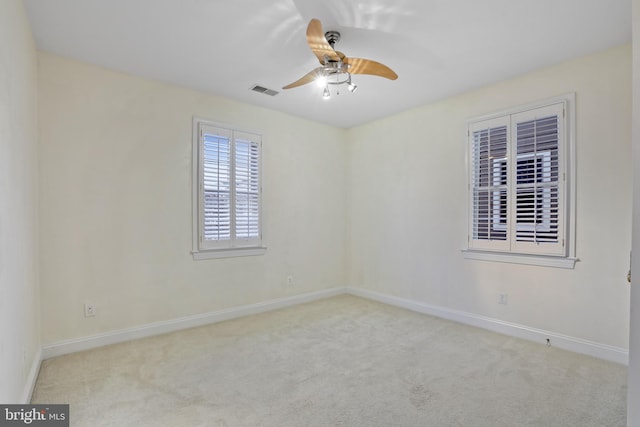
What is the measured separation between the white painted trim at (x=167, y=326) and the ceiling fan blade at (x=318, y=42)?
3.12 metres

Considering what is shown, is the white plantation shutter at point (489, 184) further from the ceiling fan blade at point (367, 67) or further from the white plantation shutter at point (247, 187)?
the white plantation shutter at point (247, 187)

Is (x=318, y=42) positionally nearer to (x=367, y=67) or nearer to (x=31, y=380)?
(x=367, y=67)

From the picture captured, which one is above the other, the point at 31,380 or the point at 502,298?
the point at 502,298

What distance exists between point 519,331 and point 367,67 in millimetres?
3104

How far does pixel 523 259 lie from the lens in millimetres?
3430

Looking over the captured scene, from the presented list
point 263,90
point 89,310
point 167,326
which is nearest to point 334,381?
point 167,326

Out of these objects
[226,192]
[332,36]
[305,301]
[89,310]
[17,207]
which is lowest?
[305,301]

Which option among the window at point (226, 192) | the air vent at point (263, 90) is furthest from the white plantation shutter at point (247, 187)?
the air vent at point (263, 90)

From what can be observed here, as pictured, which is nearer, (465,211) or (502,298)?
(502,298)

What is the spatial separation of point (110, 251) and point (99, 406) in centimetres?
156

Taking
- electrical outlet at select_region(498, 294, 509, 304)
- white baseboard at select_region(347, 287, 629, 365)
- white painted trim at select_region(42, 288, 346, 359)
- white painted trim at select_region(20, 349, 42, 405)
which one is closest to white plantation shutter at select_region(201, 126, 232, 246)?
white painted trim at select_region(42, 288, 346, 359)

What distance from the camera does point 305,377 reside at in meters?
2.60

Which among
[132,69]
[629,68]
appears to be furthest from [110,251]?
[629,68]

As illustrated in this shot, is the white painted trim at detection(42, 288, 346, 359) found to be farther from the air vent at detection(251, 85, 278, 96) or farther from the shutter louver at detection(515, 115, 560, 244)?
the shutter louver at detection(515, 115, 560, 244)
